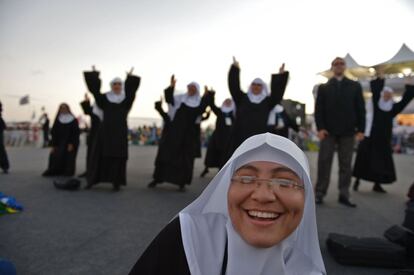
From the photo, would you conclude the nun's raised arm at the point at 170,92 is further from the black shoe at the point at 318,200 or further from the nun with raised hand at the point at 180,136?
the black shoe at the point at 318,200

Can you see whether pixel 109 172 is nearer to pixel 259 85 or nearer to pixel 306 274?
pixel 259 85

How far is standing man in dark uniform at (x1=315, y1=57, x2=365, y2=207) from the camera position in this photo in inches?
208

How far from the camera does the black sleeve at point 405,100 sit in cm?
639

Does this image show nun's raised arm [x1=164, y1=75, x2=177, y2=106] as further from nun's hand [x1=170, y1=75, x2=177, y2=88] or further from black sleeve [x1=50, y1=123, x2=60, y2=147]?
black sleeve [x1=50, y1=123, x2=60, y2=147]

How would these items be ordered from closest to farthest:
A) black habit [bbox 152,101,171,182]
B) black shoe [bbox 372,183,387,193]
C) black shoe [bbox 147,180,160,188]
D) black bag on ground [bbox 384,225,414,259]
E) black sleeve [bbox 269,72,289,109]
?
1. black bag on ground [bbox 384,225,414,259]
2. black sleeve [bbox 269,72,289,109]
3. black habit [bbox 152,101,171,182]
4. black shoe [bbox 147,180,160,188]
5. black shoe [bbox 372,183,387,193]

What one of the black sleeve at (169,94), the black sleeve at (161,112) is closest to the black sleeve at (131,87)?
the black sleeve at (169,94)

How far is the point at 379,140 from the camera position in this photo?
22.7 ft

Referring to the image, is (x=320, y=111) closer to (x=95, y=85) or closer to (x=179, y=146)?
(x=179, y=146)

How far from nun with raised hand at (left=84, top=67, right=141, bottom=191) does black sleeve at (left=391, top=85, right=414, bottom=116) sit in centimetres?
467

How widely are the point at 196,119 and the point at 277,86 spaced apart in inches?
74.6

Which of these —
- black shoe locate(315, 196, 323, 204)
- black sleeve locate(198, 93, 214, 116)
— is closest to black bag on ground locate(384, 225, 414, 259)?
black shoe locate(315, 196, 323, 204)

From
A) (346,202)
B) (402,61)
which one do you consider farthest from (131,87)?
(402,61)

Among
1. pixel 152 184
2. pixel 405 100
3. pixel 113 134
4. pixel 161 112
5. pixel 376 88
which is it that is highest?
pixel 376 88

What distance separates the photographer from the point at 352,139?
5.30 meters
